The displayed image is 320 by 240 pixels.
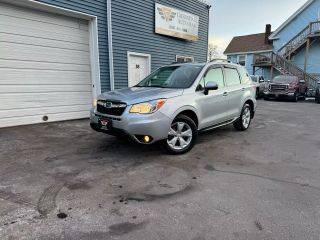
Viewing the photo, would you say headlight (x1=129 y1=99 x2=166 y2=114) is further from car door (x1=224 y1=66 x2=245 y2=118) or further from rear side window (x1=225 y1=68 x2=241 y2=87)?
rear side window (x1=225 y1=68 x2=241 y2=87)

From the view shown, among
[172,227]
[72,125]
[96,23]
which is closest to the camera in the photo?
[172,227]

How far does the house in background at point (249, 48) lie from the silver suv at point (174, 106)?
24945 millimetres

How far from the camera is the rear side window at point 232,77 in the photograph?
269 inches

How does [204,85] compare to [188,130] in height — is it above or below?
above

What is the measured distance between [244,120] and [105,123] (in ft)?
14.1

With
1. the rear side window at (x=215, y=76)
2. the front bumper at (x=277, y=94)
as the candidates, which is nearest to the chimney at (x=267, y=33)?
the front bumper at (x=277, y=94)

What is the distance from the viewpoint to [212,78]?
6219 mm

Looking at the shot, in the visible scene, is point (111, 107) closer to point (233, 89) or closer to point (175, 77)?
point (175, 77)

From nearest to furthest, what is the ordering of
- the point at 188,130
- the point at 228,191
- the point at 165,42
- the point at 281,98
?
the point at 228,191 → the point at 188,130 → the point at 165,42 → the point at 281,98

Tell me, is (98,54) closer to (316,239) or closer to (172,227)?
(172,227)

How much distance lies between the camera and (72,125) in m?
8.20

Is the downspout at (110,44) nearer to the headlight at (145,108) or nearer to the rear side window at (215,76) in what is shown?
the rear side window at (215,76)

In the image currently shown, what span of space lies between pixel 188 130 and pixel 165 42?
24.5 ft

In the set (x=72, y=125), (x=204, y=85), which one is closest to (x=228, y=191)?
(x=204, y=85)
